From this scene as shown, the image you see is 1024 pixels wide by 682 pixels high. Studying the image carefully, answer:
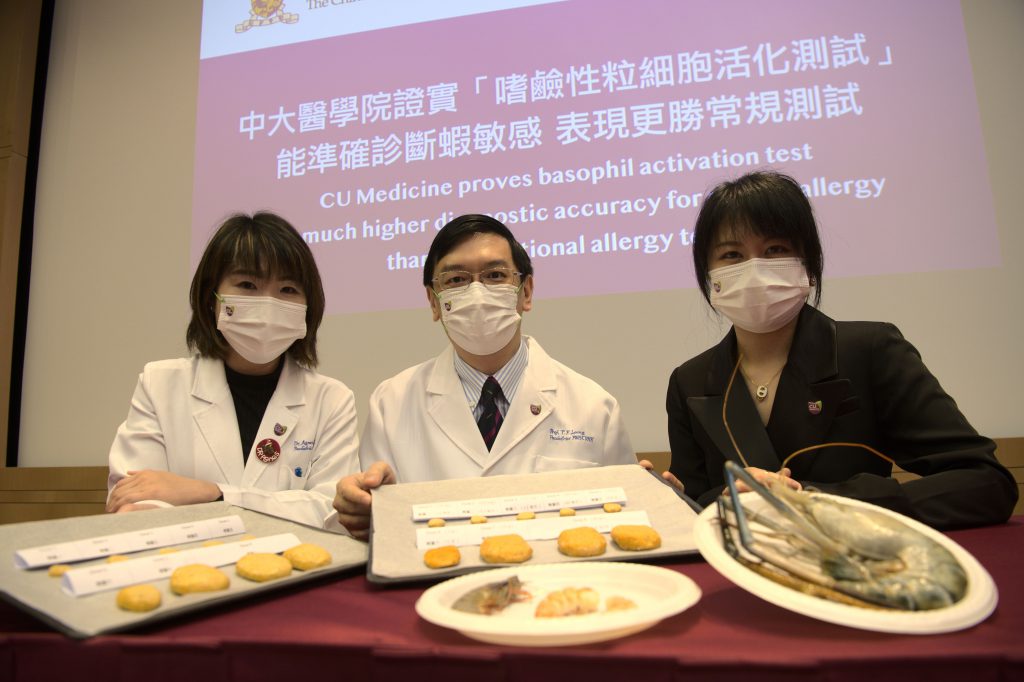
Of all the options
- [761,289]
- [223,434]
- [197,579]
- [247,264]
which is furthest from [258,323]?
[761,289]

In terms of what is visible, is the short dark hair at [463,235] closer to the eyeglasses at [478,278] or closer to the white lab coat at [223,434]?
the eyeglasses at [478,278]

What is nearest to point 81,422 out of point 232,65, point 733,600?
point 232,65

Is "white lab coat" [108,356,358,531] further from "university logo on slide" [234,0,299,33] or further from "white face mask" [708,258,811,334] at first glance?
"university logo on slide" [234,0,299,33]

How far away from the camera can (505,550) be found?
2.69 feet

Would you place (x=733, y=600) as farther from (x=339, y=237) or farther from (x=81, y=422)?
(x=81, y=422)

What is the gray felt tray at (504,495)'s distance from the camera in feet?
2.66

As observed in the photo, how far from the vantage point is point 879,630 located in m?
0.52

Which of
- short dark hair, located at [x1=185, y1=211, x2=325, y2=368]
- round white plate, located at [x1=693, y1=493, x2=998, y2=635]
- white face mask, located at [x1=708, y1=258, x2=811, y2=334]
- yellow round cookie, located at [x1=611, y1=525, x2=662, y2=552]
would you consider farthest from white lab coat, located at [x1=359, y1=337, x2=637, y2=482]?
round white plate, located at [x1=693, y1=493, x2=998, y2=635]

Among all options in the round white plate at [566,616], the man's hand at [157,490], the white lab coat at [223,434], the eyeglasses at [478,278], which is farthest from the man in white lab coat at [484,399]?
the round white plate at [566,616]

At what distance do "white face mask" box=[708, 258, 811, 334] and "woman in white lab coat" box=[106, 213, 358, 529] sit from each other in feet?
3.53

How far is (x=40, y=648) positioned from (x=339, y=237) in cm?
245

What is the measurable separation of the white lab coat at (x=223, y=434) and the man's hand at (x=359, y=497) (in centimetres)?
44

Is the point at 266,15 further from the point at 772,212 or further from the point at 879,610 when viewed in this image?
the point at 879,610

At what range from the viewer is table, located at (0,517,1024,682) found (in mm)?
473
